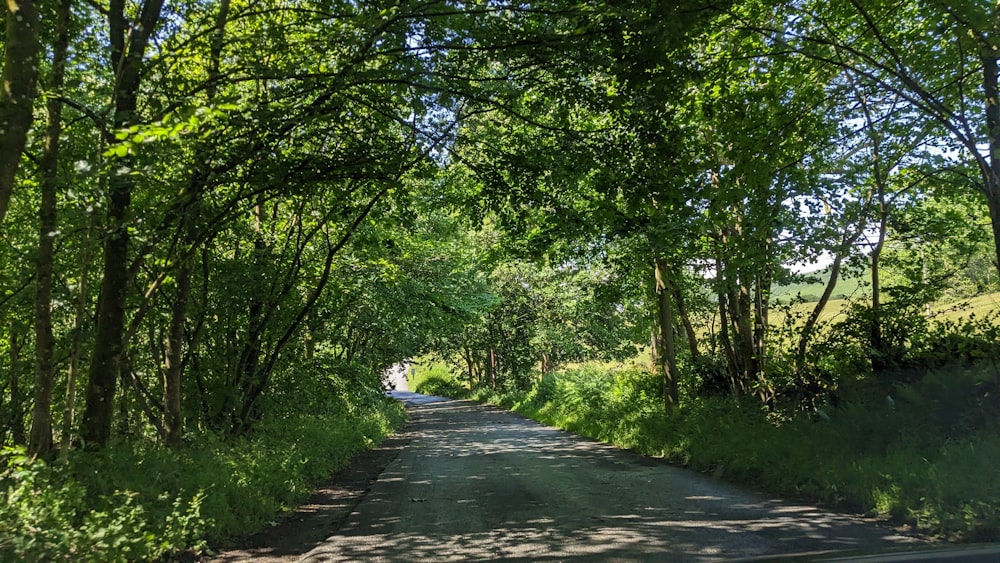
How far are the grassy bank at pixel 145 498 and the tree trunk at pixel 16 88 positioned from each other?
2263 mm

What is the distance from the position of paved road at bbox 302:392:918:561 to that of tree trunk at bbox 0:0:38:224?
4.17 metres

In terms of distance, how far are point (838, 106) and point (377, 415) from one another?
667 inches

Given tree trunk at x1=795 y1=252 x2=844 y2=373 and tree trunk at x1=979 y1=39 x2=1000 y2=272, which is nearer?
tree trunk at x1=979 y1=39 x2=1000 y2=272

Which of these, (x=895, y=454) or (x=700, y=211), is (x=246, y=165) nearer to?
(x=700, y=211)

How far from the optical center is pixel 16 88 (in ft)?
16.1

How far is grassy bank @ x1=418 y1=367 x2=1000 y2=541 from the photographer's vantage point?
6.15 m

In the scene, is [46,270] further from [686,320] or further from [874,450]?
[686,320]

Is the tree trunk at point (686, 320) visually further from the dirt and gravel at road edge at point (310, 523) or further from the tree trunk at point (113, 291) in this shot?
the tree trunk at point (113, 291)

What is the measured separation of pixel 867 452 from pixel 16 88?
9.76 meters

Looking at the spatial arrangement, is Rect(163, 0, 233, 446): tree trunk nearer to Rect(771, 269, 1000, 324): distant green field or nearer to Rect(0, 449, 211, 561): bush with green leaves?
Rect(0, 449, 211, 561): bush with green leaves

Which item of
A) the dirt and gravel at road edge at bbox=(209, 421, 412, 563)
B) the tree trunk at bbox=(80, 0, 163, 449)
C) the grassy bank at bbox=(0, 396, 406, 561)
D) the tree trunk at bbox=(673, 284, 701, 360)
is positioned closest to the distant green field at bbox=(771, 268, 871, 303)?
the tree trunk at bbox=(673, 284, 701, 360)

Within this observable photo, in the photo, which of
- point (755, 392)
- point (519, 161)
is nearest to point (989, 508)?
point (519, 161)

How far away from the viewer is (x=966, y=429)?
739 cm

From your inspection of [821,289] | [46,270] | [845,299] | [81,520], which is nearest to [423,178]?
[46,270]
